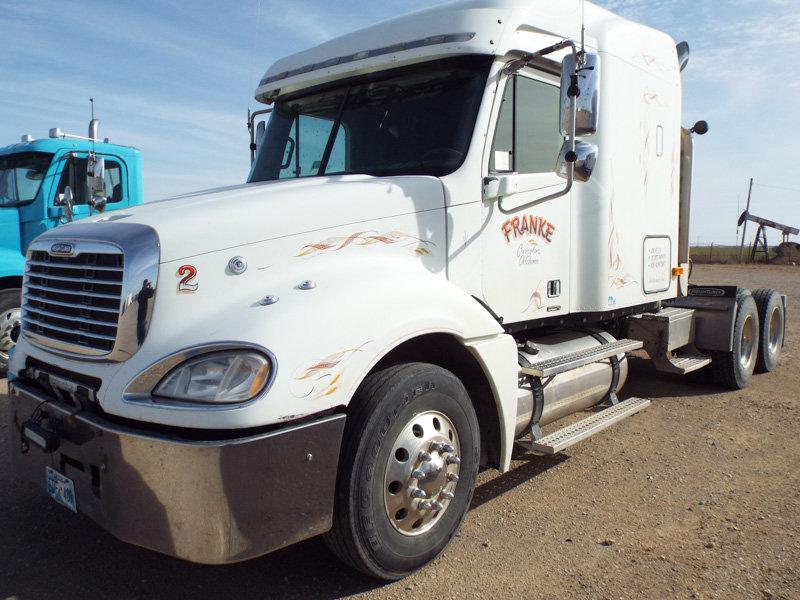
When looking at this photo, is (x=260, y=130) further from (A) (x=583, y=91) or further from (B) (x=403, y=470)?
(B) (x=403, y=470)

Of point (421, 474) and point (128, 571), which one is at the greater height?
point (421, 474)

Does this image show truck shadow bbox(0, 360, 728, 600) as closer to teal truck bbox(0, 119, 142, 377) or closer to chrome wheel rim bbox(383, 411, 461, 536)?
chrome wheel rim bbox(383, 411, 461, 536)

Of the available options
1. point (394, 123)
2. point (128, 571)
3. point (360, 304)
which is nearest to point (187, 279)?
point (360, 304)

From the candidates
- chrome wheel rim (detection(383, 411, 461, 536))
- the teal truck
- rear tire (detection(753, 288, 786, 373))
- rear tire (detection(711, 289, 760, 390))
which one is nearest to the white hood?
chrome wheel rim (detection(383, 411, 461, 536))

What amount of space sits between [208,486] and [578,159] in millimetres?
2627

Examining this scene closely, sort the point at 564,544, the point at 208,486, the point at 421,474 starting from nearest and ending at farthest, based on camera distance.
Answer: the point at 208,486 → the point at 421,474 → the point at 564,544

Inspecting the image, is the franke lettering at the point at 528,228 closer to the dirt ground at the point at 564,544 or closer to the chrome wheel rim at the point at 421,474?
the chrome wheel rim at the point at 421,474

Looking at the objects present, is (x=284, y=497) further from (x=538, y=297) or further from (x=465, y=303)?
(x=538, y=297)

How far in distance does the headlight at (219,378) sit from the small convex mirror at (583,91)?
224 cm

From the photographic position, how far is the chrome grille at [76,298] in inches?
114

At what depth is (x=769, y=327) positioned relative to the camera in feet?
26.5

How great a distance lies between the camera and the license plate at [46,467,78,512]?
2.96 meters

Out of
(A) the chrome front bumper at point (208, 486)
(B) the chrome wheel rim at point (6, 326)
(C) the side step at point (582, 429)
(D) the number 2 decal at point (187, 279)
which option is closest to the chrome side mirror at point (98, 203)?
(B) the chrome wheel rim at point (6, 326)

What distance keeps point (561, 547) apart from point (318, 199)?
2.23m
